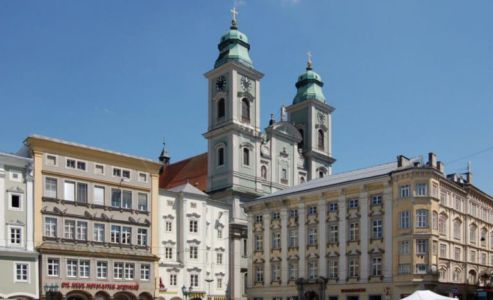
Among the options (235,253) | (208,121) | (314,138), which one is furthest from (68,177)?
(314,138)

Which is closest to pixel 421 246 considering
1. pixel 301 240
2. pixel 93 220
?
pixel 301 240

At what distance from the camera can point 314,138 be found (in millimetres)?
91125

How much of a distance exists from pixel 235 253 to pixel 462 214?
84.7ft

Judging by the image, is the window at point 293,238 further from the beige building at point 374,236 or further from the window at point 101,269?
the window at point 101,269

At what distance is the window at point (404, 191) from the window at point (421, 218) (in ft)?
6.17

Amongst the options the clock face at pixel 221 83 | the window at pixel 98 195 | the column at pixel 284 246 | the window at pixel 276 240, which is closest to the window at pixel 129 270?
the window at pixel 98 195

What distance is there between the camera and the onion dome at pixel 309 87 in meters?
93.2

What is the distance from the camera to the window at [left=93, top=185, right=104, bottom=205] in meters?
58.6

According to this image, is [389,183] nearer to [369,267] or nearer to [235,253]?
[369,267]

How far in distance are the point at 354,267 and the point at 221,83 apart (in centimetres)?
3282

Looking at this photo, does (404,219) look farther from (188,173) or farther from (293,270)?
(188,173)

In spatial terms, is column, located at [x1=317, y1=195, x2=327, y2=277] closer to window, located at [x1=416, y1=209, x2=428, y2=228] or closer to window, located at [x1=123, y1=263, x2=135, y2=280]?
window, located at [x1=416, y1=209, x2=428, y2=228]

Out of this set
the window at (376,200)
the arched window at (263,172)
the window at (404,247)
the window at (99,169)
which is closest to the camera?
the window at (404,247)

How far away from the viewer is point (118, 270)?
5900cm
